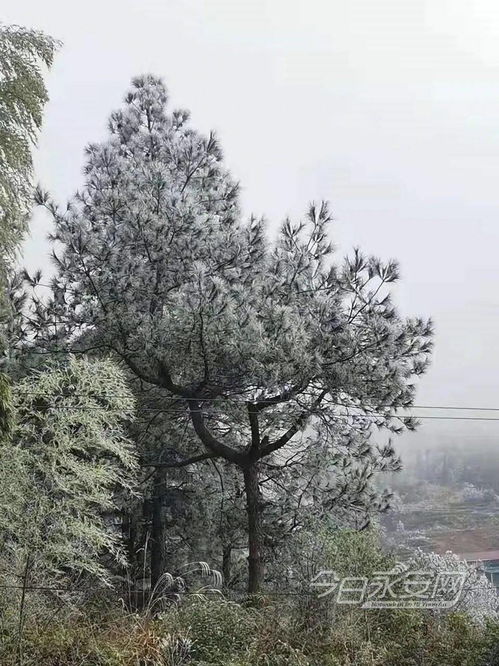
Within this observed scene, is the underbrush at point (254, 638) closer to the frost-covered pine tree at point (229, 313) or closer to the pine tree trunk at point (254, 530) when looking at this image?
the pine tree trunk at point (254, 530)

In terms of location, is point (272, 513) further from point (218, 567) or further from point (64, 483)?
point (64, 483)

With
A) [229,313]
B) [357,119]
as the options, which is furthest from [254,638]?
[357,119]

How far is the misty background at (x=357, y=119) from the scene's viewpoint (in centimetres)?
696

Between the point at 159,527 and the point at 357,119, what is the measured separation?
5.36 metres

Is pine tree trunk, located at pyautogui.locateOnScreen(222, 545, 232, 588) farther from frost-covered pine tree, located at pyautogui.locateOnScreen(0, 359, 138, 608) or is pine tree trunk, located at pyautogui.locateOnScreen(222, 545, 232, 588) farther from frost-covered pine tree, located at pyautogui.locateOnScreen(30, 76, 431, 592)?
frost-covered pine tree, located at pyautogui.locateOnScreen(0, 359, 138, 608)

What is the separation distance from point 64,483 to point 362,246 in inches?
137

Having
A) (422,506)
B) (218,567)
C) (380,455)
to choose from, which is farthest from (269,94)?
(218,567)

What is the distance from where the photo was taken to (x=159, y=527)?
7.57 meters

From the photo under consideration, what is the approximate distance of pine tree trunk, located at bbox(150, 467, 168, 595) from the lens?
740 centimetres

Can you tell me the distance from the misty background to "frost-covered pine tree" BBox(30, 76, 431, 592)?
0.28 meters

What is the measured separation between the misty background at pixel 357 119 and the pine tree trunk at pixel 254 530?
1595 mm

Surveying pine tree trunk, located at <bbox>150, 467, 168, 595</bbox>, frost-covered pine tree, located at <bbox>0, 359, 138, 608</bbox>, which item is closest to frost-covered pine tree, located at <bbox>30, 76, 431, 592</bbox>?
pine tree trunk, located at <bbox>150, 467, 168, 595</bbox>

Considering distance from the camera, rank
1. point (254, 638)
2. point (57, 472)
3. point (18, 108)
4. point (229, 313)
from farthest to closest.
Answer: point (229, 313) < point (57, 472) < point (18, 108) < point (254, 638)

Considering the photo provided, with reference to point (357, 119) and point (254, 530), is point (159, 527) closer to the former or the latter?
point (254, 530)
